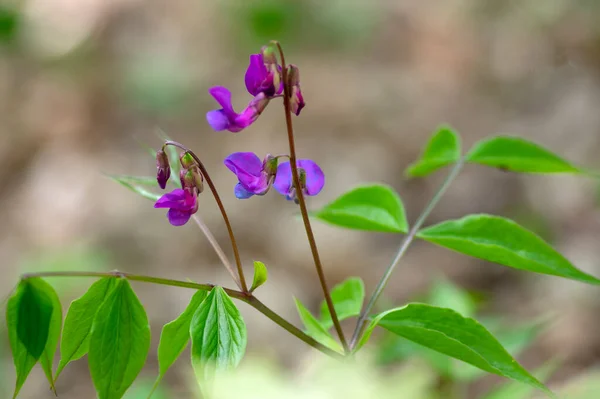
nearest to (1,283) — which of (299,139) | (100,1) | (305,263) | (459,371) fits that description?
(305,263)

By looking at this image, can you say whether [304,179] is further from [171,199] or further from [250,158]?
[171,199]

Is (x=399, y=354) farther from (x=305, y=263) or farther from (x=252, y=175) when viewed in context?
(x=305, y=263)

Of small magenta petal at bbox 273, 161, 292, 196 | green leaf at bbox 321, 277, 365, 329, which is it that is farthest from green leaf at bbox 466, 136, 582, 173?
small magenta petal at bbox 273, 161, 292, 196

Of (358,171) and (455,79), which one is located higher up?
(455,79)

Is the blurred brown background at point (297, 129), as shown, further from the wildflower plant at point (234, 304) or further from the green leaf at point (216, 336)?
A: the green leaf at point (216, 336)

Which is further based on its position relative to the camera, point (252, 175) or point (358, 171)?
point (358, 171)

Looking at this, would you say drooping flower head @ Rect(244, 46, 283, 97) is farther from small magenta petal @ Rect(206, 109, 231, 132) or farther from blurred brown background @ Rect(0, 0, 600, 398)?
blurred brown background @ Rect(0, 0, 600, 398)

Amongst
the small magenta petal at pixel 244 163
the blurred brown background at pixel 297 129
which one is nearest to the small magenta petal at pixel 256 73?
the small magenta petal at pixel 244 163

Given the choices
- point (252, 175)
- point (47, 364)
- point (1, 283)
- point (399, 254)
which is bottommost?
point (1, 283)
